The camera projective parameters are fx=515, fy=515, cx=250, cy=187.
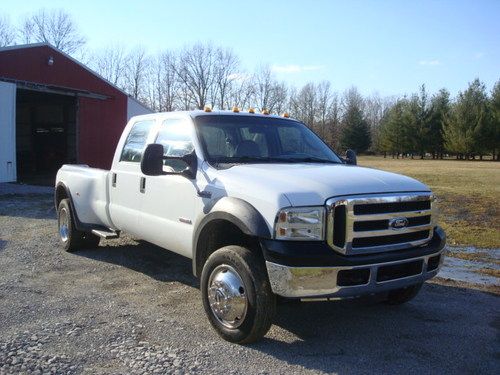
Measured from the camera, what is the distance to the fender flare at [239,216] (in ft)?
13.3

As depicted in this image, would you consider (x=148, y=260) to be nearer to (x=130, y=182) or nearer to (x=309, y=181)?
(x=130, y=182)

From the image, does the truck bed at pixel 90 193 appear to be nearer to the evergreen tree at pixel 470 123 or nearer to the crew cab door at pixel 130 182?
the crew cab door at pixel 130 182

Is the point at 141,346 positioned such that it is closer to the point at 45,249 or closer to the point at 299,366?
the point at 299,366

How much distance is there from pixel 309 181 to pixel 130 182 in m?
2.72

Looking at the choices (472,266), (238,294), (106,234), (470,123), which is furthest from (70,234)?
(470,123)

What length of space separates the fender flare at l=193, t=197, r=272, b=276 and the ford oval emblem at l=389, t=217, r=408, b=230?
1.05 m

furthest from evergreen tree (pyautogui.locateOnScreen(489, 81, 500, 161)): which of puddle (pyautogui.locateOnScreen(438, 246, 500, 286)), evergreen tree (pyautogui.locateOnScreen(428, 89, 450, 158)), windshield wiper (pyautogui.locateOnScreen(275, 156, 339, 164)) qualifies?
windshield wiper (pyautogui.locateOnScreen(275, 156, 339, 164))

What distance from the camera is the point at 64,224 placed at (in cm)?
796

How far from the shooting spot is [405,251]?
14.3 ft

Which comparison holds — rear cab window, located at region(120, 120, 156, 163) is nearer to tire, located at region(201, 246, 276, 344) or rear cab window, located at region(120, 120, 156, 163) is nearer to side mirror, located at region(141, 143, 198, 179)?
side mirror, located at region(141, 143, 198, 179)

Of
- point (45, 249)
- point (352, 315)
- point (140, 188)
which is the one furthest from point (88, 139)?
point (352, 315)

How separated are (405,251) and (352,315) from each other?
122cm

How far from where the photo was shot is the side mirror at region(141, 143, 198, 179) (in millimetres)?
4848

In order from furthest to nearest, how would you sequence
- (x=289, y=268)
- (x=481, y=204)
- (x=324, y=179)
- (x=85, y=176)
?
(x=481, y=204) → (x=85, y=176) → (x=324, y=179) → (x=289, y=268)
